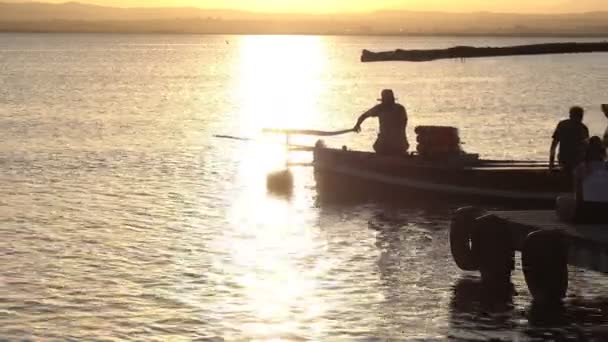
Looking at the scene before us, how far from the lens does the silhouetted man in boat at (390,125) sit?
2758cm

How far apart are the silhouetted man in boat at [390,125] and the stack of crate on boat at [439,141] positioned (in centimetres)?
107

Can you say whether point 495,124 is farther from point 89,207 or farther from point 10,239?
point 10,239

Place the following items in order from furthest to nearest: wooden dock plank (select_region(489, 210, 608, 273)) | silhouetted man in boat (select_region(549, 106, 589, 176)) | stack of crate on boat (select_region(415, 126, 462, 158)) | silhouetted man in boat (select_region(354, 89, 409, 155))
A: 1. silhouetted man in boat (select_region(354, 89, 409, 155))
2. stack of crate on boat (select_region(415, 126, 462, 158))
3. silhouetted man in boat (select_region(549, 106, 589, 176))
4. wooden dock plank (select_region(489, 210, 608, 273))

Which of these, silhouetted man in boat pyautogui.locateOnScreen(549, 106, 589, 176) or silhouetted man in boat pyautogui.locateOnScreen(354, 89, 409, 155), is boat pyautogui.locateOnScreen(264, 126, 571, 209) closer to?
silhouetted man in boat pyautogui.locateOnScreen(354, 89, 409, 155)

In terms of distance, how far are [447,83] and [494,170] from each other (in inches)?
3788

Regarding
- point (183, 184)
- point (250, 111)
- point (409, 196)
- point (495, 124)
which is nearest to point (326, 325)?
point (409, 196)

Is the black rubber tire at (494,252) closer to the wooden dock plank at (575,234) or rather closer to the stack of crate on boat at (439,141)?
the wooden dock plank at (575,234)

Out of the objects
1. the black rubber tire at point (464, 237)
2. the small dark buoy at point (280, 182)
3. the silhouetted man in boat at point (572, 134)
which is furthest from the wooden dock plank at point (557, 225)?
the small dark buoy at point (280, 182)

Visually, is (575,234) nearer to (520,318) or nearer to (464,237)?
(520,318)

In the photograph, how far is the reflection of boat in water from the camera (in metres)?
25.1

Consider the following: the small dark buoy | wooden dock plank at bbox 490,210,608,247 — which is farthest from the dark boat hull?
wooden dock plank at bbox 490,210,608,247

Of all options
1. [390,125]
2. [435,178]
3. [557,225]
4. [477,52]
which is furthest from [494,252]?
[390,125]

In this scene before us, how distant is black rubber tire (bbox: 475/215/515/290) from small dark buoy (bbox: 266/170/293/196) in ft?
39.6

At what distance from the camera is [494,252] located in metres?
18.3
